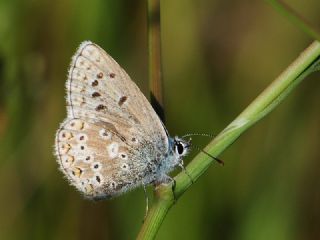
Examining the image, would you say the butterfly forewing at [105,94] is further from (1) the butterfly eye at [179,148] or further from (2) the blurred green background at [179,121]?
(2) the blurred green background at [179,121]

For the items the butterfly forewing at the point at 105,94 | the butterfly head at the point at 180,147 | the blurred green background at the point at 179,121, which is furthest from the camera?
the blurred green background at the point at 179,121

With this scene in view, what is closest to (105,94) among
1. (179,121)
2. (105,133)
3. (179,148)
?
(105,133)

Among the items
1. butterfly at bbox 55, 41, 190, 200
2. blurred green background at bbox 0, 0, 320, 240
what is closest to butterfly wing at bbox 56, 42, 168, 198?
butterfly at bbox 55, 41, 190, 200

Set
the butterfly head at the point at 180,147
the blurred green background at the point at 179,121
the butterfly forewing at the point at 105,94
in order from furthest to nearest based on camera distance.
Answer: the blurred green background at the point at 179,121 < the butterfly head at the point at 180,147 < the butterfly forewing at the point at 105,94

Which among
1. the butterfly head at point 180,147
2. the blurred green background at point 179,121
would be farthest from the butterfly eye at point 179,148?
the blurred green background at point 179,121

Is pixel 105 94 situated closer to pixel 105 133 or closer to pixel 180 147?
pixel 105 133

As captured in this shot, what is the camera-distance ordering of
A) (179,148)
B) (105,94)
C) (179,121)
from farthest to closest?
(179,121) → (179,148) → (105,94)

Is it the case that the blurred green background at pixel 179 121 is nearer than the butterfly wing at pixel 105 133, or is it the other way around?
the butterfly wing at pixel 105 133
